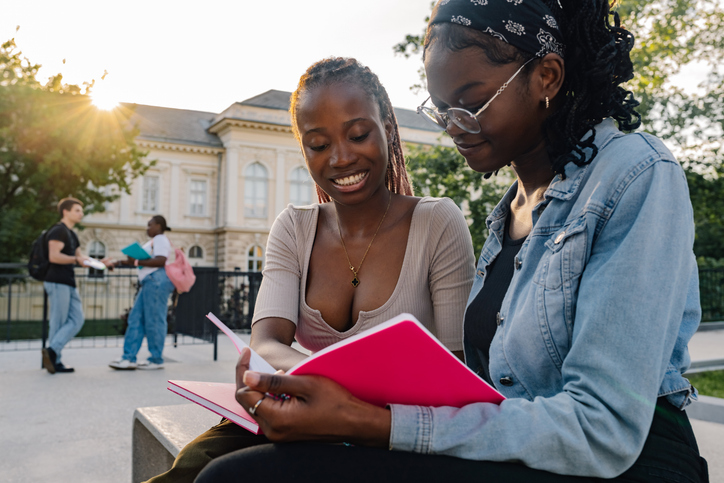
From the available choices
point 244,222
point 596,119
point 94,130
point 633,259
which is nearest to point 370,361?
point 633,259

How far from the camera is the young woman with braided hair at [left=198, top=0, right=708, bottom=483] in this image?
104cm

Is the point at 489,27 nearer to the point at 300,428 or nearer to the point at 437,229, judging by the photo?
the point at 437,229

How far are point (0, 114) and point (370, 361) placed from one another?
20.1m

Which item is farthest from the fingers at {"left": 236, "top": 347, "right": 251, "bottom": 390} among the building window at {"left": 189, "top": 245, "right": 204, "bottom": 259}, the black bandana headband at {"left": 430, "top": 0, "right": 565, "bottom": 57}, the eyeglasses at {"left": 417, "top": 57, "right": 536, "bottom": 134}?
the building window at {"left": 189, "top": 245, "right": 204, "bottom": 259}

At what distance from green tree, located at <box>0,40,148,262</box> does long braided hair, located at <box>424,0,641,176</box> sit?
18.7m

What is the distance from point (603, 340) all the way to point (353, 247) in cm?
114

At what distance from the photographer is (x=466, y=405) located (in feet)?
3.61

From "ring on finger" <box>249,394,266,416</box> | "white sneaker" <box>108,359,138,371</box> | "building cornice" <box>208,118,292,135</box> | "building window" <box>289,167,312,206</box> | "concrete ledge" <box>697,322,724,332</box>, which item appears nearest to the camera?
"ring on finger" <box>249,394,266,416</box>

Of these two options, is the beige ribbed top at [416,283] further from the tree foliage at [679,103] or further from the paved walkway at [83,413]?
the tree foliage at [679,103]

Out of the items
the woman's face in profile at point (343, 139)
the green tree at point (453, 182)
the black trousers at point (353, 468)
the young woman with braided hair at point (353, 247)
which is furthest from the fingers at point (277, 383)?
the green tree at point (453, 182)

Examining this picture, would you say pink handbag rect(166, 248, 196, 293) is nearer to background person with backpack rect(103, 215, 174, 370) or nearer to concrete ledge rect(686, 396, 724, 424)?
background person with backpack rect(103, 215, 174, 370)

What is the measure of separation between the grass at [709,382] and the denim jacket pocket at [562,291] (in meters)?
4.72

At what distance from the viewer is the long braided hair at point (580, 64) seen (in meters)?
1.42

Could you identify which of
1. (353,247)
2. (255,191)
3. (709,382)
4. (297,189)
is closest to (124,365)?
(353,247)
